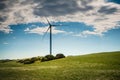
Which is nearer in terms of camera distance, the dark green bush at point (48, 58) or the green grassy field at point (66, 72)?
the green grassy field at point (66, 72)

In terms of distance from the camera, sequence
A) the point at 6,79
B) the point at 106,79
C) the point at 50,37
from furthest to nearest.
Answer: the point at 50,37
the point at 6,79
the point at 106,79

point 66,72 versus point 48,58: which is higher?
point 48,58

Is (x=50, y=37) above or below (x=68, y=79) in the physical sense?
above

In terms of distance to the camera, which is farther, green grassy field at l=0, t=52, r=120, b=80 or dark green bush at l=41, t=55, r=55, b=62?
dark green bush at l=41, t=55, r=55, b=62

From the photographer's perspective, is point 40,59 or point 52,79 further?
point 40,59

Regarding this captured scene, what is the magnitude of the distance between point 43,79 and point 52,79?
1.24 meters

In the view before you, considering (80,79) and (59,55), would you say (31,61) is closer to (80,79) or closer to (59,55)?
(59,55)

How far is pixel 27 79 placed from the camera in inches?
1172

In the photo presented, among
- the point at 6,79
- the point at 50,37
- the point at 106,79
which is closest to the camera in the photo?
the point at 106,79

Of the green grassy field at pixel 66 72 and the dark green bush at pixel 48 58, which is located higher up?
the dark green bush at pixel 48 58

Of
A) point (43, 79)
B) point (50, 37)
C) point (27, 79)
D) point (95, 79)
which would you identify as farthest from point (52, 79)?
point (50, 37)

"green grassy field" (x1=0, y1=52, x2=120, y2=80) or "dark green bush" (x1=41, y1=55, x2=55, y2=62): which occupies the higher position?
"dark green bush" (x1=41, y1=55, x2=55, y2=62)

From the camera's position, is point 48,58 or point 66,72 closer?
point 66,72

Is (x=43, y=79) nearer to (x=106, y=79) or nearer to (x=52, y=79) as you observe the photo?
(x=52, y=79)
